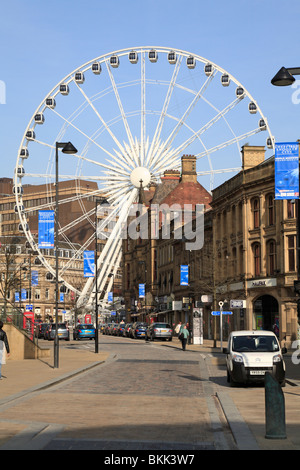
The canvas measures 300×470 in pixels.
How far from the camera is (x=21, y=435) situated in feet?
40.1

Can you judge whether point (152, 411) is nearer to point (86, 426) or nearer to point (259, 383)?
point (86, 426)

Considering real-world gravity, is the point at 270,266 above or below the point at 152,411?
above

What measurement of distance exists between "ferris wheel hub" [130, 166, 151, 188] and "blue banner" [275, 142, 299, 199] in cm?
5572

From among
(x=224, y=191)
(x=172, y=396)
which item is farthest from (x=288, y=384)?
(x=224, y=191)

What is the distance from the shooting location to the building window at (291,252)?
56.1 metres

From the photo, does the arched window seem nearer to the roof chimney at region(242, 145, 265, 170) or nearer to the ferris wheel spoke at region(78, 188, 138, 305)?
the roof chimney at region(242, 145, 265, 170)

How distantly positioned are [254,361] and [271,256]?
36.9 m

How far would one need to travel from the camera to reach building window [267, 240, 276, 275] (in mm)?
58616

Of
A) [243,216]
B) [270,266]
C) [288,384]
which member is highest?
[243,216]

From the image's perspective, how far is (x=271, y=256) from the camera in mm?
59281

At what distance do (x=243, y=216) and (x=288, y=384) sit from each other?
3864 cm

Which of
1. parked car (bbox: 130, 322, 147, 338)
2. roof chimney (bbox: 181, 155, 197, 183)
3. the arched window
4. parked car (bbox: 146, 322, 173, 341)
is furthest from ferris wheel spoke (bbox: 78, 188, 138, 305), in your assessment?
the arched window

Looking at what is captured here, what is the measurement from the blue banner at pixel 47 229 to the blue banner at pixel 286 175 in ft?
45.7

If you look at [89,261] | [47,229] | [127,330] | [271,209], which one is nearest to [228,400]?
[47,229]
